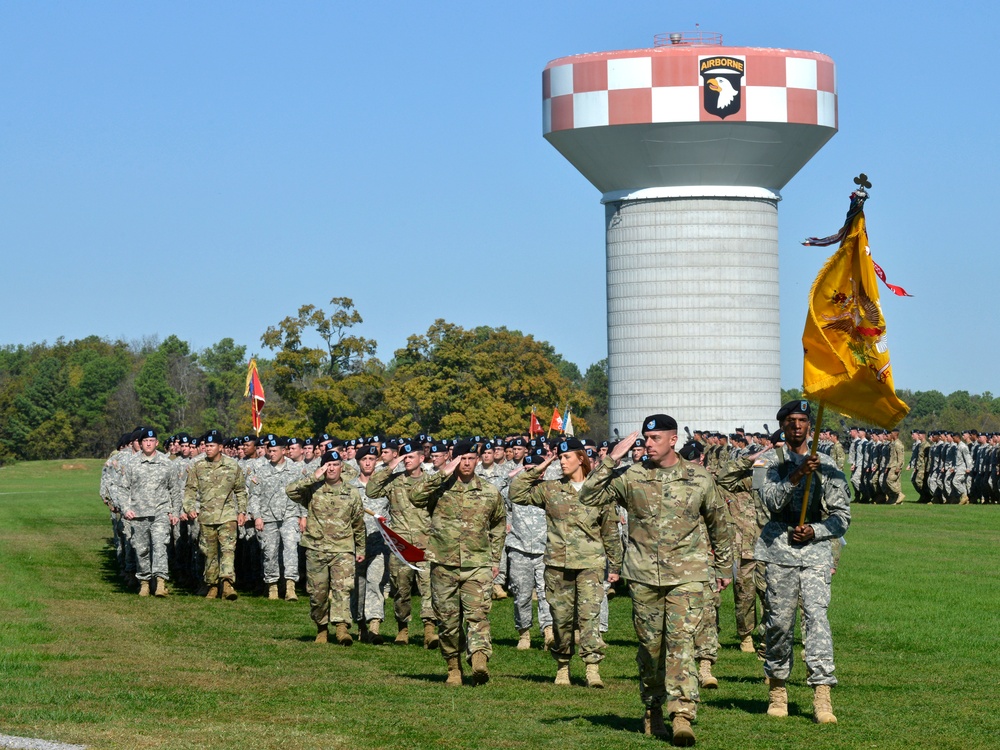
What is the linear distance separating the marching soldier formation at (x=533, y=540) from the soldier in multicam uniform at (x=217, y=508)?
0.03m

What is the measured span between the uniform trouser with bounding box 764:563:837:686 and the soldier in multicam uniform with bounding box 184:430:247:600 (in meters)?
11.4

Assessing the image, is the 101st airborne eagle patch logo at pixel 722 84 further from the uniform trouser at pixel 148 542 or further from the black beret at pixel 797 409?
the black beret at pixel 797 409

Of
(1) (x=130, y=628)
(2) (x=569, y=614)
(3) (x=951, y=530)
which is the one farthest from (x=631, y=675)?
(3) (x=951, y=530)

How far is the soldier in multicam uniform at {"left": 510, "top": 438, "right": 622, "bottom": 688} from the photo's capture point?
13.8m

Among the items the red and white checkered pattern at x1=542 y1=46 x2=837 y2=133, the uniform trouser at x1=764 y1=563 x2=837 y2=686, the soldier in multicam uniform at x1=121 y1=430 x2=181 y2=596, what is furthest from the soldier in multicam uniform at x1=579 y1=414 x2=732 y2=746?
the red and white checkered pattern at x1=542 y1=46 x2=837 y2=133

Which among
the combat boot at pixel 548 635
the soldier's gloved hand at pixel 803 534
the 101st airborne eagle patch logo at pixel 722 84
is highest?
the 101st airborne eagle patch logo at pixel 722 84

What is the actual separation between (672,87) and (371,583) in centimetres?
3674

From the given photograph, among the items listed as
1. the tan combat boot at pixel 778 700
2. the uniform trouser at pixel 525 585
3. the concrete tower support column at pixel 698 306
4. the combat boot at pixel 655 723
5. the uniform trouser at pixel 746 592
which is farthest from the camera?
the concrete tower support column at pixel 698 306

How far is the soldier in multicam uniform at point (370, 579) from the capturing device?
56.7 ft

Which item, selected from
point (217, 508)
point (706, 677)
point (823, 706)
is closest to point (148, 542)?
point (217, 508)

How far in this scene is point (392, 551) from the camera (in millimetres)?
17297

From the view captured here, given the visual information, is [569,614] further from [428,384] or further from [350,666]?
[428,384]

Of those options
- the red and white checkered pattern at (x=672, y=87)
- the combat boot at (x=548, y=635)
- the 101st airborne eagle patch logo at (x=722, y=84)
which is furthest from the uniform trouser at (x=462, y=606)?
the 101st airborne eagle patch logo at (x=722, y=84)

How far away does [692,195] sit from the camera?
53.4 m
